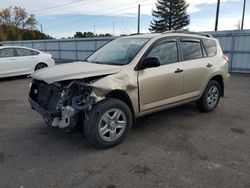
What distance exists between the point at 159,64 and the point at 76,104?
5.06 ft

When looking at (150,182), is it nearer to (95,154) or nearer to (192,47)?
(95,154)

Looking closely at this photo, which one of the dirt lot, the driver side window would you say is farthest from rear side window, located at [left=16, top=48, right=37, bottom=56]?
the driver side window

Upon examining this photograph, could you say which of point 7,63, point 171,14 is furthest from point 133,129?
point 171,14

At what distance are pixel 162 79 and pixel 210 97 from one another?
6.12 feet

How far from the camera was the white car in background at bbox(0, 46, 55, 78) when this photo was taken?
9.70 meters

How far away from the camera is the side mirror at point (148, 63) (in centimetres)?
383

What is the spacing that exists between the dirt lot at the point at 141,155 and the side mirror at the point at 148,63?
1.21 meters

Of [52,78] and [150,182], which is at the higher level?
[52,78]

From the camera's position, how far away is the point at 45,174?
298cm

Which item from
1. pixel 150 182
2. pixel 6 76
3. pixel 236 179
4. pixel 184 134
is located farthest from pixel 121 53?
pixel 6 76

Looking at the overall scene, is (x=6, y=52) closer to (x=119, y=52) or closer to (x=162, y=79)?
(x=119, y=52)

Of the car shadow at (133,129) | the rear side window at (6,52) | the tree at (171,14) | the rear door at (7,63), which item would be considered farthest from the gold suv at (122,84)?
the tree at (171,14)

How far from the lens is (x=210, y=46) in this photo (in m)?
5.35

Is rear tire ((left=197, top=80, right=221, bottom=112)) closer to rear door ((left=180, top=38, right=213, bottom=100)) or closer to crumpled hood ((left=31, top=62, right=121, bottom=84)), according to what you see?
rear door ((left=180, top=38, right=213, bottom=100))
